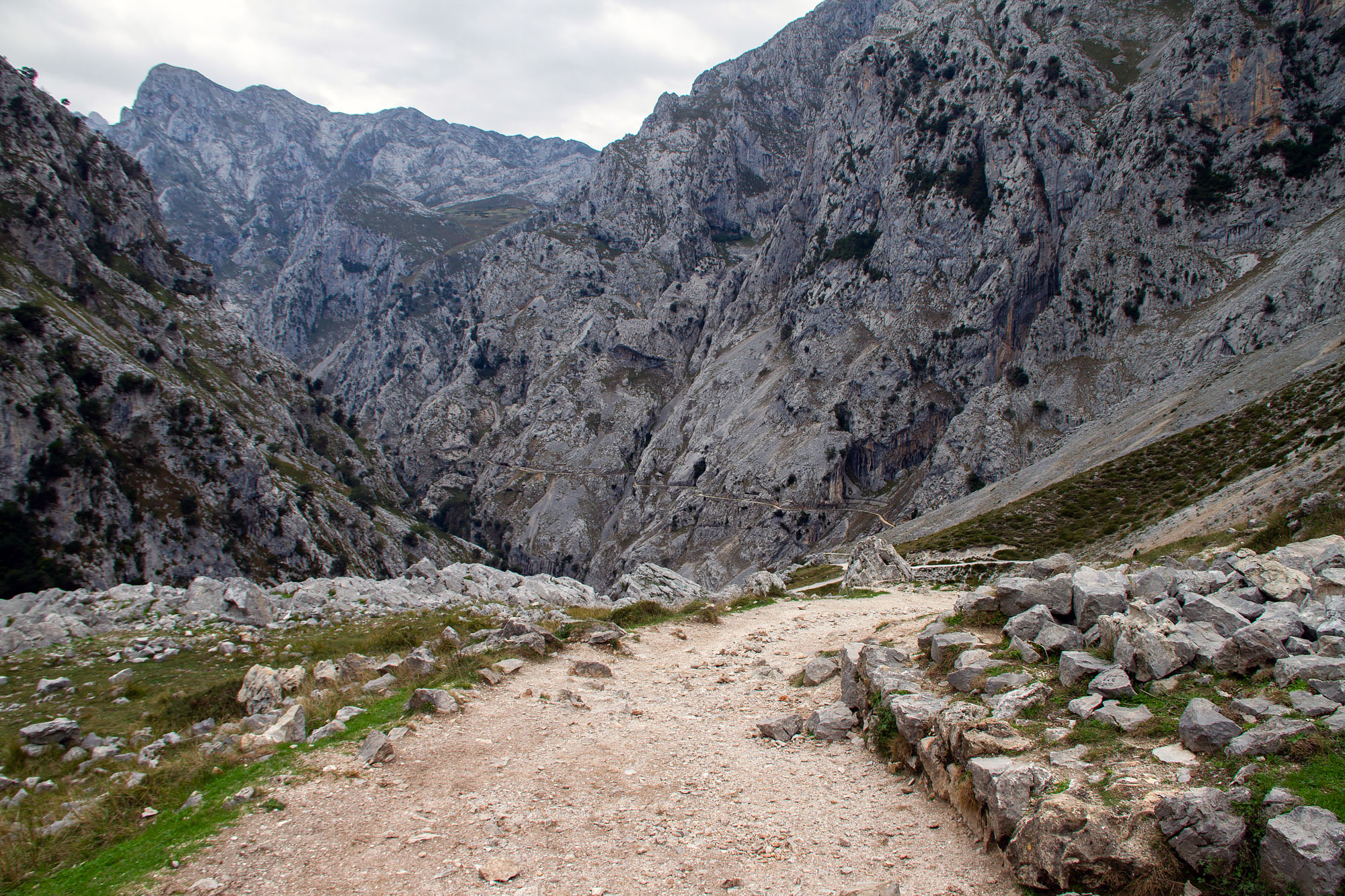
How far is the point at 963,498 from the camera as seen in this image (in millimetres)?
72750

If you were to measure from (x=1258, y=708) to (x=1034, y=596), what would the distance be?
6315 millimetres

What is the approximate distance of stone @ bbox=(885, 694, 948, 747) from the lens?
9.20m

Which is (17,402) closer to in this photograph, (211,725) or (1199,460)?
(211,725)

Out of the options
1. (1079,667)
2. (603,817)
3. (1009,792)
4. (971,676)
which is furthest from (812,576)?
(1009,792)

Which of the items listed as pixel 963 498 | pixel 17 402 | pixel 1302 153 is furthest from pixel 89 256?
pixel 1302 153

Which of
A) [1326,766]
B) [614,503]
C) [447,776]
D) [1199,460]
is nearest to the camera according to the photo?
[1326,766]

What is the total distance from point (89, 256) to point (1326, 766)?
119 meters

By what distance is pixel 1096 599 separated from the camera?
1068 cm

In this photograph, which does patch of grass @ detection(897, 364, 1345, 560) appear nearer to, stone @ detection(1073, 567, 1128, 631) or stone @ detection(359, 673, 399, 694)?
stone @ detection(1073, 567, 1128, 631)

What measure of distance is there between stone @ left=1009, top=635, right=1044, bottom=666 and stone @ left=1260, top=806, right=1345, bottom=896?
5.24 metres

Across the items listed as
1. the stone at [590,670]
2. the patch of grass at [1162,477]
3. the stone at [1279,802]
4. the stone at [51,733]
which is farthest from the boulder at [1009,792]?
→ the patch of grass at [1162,477]

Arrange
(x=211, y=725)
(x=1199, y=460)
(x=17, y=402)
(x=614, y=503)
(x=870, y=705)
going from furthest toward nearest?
(x=614, y=503)
(x=17, y=402)
(x=1199, y=460)
(x=211, y=725)
(x=870, y=705)

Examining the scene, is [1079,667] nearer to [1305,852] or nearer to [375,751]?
[1305,852]

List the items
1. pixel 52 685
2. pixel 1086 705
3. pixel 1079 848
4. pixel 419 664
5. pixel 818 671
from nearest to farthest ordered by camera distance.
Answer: pixel 1079 848
pixel 1086 705
pixel 818 671
pixel 419 664
pixel 52 685
